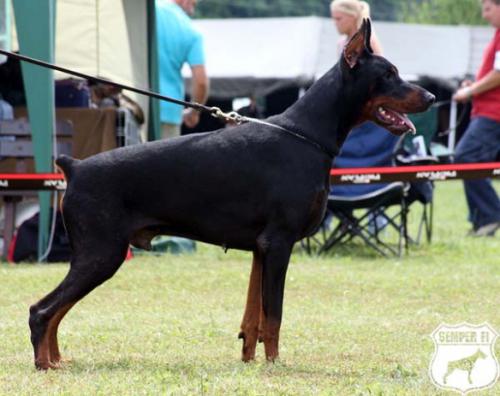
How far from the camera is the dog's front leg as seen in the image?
16.3ft

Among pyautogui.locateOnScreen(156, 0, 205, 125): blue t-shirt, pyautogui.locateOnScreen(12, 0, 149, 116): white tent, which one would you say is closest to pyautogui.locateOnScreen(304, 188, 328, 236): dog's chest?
pyautogui.locateOnScreen(12, 0, 149, 116): white tent

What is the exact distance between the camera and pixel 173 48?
10.1 m

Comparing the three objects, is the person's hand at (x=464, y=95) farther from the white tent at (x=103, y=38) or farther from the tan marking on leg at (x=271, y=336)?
the tan marking on leg at (x=271, y=336)

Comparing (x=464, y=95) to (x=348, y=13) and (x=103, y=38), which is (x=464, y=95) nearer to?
(x=348, y=13)

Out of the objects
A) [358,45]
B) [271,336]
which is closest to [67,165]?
[271,336]

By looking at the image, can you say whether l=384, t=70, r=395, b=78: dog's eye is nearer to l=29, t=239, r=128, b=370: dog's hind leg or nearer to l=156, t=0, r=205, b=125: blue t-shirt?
l=29, t=239, r=128, b=370: dog's hind leg

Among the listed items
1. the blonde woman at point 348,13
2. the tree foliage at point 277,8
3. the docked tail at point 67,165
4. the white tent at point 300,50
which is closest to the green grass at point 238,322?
the docked tail at point 67,165

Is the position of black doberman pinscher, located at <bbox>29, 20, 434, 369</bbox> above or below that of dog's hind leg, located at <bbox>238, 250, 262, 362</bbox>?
above

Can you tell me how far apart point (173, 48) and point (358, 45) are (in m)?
5.30

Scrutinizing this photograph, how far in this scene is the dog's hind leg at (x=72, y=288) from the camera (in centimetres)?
488

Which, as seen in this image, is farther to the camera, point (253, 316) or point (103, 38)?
point (103, 38)

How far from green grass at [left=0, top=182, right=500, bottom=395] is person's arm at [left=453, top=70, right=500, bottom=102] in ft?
4.75

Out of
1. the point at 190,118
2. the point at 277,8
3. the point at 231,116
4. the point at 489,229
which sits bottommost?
the point at 277,8

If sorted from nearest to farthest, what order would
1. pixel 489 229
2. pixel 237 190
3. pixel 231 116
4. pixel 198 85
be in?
pixel 237 190
pixel 231 116
pixel 198 85
pixel 489 229
